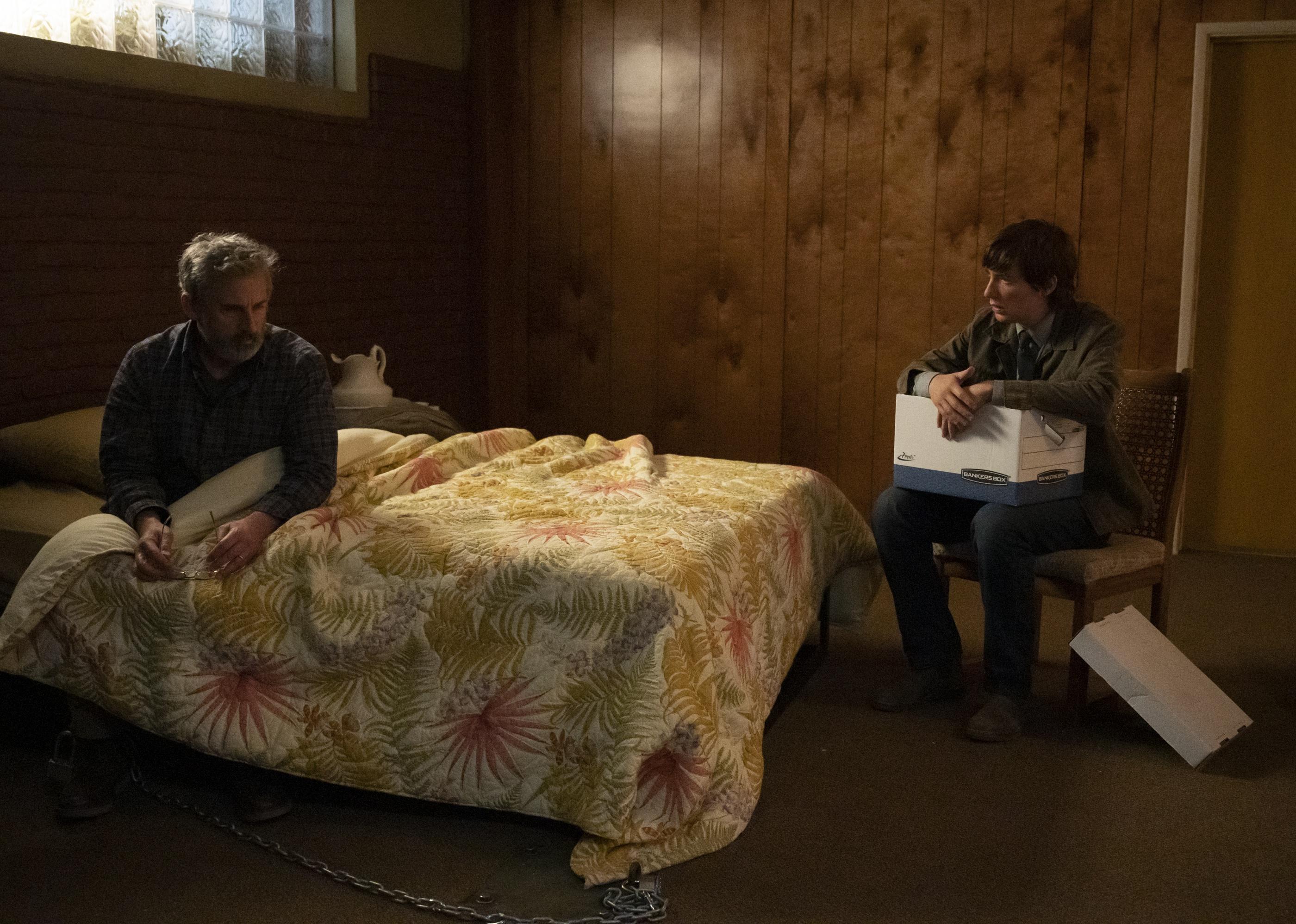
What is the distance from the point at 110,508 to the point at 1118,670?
6.76 feet

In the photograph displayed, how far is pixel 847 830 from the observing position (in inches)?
94.2

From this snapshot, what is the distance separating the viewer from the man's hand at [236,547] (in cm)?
239

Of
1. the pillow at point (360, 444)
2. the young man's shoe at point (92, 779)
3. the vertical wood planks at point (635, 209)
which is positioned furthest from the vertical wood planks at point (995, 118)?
the young man's shoe at point (92, 779)

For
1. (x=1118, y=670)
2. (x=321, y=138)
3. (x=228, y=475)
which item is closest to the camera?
(x=228, y=475)

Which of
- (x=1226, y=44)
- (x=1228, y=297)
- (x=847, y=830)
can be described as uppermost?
(x=1226, y=44)

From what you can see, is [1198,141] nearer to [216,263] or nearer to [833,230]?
[833,230]

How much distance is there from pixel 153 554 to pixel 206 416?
0.33 m

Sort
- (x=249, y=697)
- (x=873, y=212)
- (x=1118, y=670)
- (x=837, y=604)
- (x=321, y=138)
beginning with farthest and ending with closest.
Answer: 1. (x=873, y=212)
2. (x=321, y=138)
3. (x=837, y=604)
4. (x=1118, y=670)
5. (x=249, y=697)

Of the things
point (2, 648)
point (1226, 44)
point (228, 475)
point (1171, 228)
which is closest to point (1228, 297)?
point (1171, 228)

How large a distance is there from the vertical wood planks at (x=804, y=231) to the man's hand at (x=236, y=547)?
108 inches

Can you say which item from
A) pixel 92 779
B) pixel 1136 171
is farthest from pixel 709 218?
pixel 92 779

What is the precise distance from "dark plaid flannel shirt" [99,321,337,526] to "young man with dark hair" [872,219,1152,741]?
1317 millimetres

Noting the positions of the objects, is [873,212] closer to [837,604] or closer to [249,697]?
[837,604]

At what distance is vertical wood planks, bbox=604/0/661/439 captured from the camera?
486 cm
